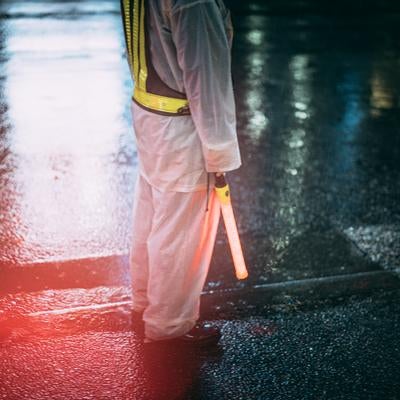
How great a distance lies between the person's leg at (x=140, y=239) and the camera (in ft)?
9.94

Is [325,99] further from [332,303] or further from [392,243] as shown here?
[332,303]

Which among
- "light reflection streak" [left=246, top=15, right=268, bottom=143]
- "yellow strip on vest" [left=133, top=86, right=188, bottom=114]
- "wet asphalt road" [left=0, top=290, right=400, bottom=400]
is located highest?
"yellow strip on vest" [left=133, top=86, right=188, bottom=114]

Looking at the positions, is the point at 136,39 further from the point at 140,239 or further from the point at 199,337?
the point at 199,337

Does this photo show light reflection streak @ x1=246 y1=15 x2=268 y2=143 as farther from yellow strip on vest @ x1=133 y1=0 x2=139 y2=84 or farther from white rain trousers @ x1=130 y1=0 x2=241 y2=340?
yellow strip on vest @ x1=133 y1=0 x2=139 y2=84

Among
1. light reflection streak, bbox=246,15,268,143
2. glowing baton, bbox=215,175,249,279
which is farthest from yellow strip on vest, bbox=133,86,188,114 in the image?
light reflection streak, bbox=246,15,268,143

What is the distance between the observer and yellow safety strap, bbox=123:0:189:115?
2613 millimetres

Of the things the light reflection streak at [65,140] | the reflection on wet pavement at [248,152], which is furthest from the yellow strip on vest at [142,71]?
the light reflection streak at [65,140]

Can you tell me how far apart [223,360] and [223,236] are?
139cm

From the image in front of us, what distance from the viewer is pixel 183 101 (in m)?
2.66

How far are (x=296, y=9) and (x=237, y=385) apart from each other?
14.1 m

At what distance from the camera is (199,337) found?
3191 millimetres

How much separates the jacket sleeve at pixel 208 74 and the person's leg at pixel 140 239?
1.59ft

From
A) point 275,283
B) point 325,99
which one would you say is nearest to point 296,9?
point 325,99

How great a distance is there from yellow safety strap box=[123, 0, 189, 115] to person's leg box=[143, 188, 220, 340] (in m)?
0.43
